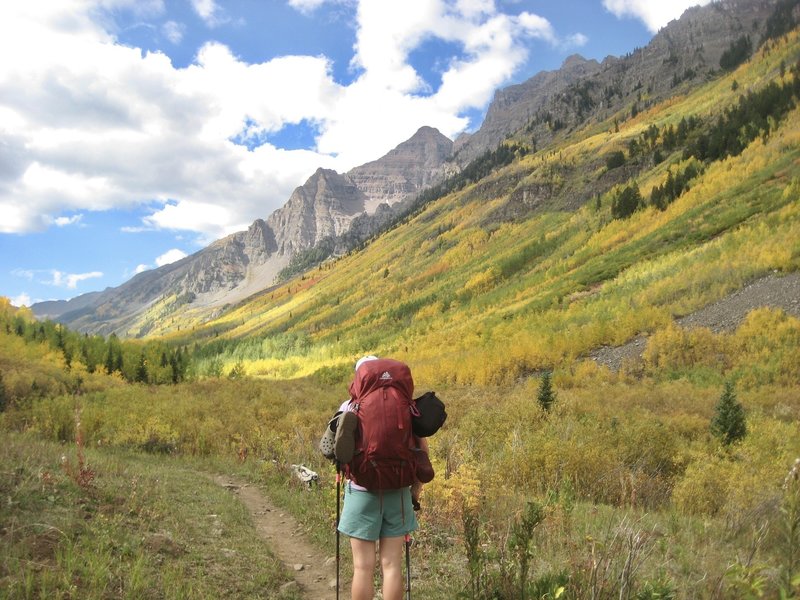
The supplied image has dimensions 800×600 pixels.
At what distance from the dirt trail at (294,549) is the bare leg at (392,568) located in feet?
5.42

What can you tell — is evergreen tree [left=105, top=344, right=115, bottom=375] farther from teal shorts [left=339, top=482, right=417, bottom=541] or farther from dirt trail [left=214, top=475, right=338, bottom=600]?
teal shorts [left=339, top=482, right=417, bottom=541]

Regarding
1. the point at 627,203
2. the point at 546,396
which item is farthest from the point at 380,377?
the point at 627,203

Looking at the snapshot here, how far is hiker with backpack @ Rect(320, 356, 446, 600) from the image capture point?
10.2 ft

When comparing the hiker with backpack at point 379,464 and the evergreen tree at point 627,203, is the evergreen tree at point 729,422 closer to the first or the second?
the hiker with backpack at point 379,464

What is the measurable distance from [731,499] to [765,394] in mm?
8455

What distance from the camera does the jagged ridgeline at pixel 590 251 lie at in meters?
23.6

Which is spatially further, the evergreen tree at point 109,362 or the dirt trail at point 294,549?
the evergreen tree at point 109,362

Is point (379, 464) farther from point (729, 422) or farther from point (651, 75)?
point (651, 75)

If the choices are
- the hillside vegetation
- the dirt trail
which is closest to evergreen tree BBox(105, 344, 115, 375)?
→ the hillside vegetation

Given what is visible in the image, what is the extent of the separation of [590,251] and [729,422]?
33.4 m

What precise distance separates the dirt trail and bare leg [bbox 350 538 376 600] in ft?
5.15

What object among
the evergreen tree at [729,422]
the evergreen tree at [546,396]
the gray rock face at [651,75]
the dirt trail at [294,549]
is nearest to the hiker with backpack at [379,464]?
the dirt trail at [294,549]

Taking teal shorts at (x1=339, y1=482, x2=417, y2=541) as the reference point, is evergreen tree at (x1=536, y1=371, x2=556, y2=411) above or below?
below

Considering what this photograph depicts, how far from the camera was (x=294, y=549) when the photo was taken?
6.00 m
